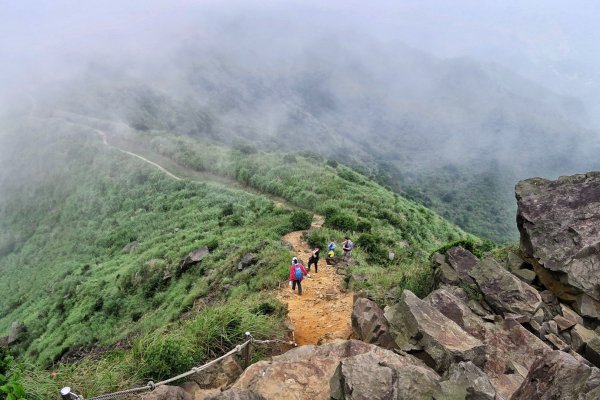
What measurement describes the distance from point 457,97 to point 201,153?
15769 centimetres

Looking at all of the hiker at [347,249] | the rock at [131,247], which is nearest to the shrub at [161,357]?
the hiker at [347,249]

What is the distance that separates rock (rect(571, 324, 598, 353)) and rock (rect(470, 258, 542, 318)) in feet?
3.02

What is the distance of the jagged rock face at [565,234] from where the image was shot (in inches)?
470

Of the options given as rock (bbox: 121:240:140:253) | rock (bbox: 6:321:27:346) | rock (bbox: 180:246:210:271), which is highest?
rock (bbox: 180:246:210:271)

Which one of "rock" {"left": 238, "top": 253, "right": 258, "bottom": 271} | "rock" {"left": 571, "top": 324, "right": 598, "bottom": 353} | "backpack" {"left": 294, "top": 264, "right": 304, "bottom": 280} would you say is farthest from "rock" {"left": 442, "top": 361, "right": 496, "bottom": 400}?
"rock" {"left": 238, "top": 253, "right": 258, "bottom": 271}

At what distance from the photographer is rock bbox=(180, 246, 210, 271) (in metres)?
27.3

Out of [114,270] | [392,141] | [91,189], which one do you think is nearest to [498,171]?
[392,141]

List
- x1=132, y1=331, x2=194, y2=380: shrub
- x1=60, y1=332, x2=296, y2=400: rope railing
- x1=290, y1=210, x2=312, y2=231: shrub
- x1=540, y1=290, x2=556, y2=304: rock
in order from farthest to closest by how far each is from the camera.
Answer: x1=290, y1=210, x2=312, y2=231: shrub → x1=540, y1=290, x2=556, y2=304: rock → x1=132, y1=331, x2=194, y2=380: shrub → x1=60, y1=332, x2=296, y2=400: rope railing

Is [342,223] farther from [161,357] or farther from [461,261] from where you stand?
[161,357]

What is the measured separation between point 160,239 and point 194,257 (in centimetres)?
1032

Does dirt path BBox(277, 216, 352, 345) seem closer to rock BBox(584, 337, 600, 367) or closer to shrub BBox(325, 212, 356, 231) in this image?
→ rock BBox(584, 337, 600, 367)

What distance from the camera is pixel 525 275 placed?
13.2 m

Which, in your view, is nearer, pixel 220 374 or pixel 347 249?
pixel 220 374

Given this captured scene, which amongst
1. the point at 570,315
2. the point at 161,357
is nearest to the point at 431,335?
the point at 570,315
